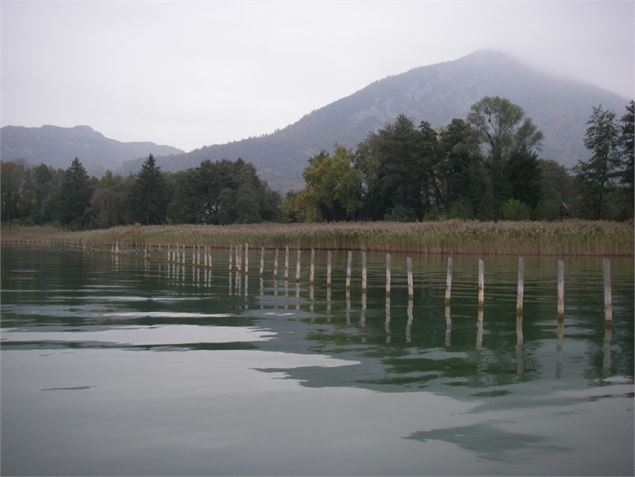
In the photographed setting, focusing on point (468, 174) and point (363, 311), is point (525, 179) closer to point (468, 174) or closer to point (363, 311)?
point (468, 174)

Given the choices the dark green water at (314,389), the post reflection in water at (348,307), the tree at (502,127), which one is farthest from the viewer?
the tree at (502,127)

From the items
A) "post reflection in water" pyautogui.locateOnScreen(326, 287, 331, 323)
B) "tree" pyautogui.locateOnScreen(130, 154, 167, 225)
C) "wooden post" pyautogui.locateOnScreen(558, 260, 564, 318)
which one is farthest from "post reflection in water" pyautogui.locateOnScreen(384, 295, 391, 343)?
"tree" pyautogui.locateOnScreen(130, 154, 167, 225)

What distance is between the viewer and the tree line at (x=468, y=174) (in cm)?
7638

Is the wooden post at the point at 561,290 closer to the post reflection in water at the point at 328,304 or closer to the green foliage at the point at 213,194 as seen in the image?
the post reflection in water at the point at 328,304

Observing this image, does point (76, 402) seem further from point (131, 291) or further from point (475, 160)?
point (475, 160)

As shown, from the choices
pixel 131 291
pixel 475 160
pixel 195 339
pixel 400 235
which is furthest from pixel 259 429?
pixel 475 160

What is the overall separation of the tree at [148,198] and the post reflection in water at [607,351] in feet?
334

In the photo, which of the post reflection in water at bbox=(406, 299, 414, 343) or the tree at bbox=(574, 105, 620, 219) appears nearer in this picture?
the post reflection in water at bbox=(406, 299, 414, 343)

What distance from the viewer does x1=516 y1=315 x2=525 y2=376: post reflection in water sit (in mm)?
14336

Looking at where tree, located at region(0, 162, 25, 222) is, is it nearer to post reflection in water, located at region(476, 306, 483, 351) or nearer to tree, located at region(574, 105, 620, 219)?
tree, located at region(574, 105, 620, 219)

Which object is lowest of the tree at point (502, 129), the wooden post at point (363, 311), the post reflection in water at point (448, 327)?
the wooden post at point (363, 311)

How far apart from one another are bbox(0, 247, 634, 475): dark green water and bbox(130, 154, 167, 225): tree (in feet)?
300

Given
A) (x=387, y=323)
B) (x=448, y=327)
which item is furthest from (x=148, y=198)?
(x=448, y=327)

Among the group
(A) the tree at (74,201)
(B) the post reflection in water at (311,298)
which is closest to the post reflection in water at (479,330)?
(B) the post reflection in water at (311,298)
